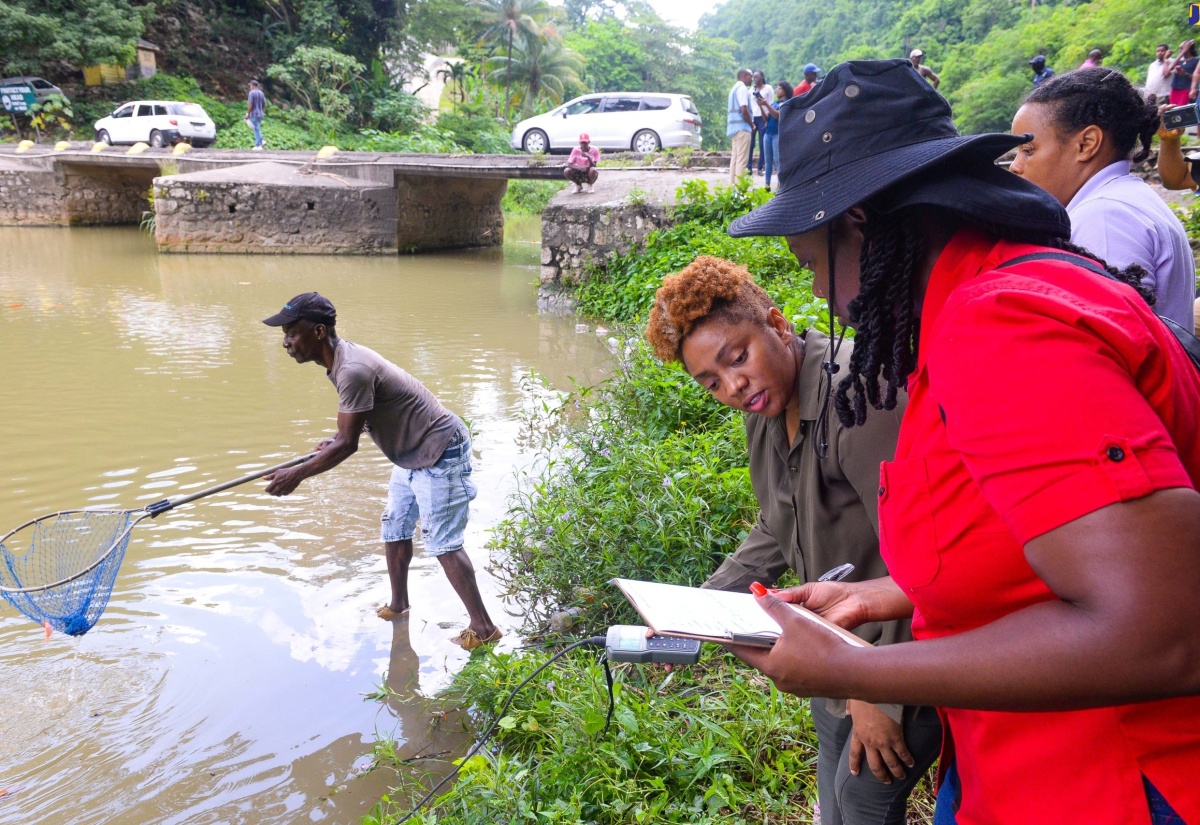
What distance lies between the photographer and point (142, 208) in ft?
76.6

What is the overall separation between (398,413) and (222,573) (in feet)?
4.84

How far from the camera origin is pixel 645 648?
1.79 m

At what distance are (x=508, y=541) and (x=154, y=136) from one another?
23.0 metres

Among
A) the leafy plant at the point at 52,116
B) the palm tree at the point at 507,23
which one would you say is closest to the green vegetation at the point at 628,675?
the leafy plant at the point at 52,116

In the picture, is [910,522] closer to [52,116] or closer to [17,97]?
[17,97]

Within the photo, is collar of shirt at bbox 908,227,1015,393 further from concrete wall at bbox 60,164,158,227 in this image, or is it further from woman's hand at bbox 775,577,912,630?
concrete wall at bbox 60,164,158,227

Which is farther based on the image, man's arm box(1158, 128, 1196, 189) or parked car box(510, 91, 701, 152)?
parked car box(510, 91, 701, 152)

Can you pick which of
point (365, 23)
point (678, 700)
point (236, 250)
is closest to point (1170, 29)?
point (236, 250)

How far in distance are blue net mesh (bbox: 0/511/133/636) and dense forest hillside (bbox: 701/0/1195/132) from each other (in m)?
20.3

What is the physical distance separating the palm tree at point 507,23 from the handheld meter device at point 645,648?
3585 cm

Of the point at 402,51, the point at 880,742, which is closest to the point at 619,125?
the point at 402,51

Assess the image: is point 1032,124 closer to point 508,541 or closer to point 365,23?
point 508,541

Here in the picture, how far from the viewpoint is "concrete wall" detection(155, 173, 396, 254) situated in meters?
17.1

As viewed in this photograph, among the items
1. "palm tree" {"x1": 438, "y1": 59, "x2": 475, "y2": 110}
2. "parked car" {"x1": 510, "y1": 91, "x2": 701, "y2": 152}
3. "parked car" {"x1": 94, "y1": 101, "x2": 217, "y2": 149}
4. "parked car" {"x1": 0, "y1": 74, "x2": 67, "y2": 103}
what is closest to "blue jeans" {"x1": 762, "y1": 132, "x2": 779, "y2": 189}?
"parked car" {"x1": 510, "y1": 91, "x2": 701, "y2": 152}
